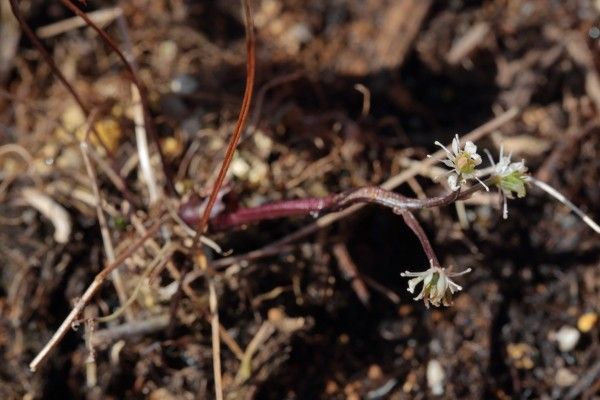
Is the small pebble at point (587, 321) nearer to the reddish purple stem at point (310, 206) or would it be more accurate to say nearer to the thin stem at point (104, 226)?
the reddish purple stem at point (310, 206)

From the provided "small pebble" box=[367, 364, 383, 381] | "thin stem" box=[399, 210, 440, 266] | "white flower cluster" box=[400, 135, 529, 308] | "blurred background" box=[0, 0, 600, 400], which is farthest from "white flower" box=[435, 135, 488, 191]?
"small pebble" box=[367, 364, 383, 381]

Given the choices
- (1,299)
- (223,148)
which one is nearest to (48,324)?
(1,299)

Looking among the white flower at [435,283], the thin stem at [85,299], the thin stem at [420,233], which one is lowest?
the white flower at [435,283]

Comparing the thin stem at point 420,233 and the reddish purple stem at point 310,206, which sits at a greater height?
the reddish purple stem at point 310,206

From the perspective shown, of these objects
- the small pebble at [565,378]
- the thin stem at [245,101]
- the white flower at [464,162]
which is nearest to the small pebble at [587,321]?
the small pebble at [565,378]

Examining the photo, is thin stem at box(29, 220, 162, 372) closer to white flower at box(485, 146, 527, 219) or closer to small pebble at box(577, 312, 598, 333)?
white flower at box(485, 146, 527, 219)

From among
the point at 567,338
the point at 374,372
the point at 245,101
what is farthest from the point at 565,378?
the point at 245,101
